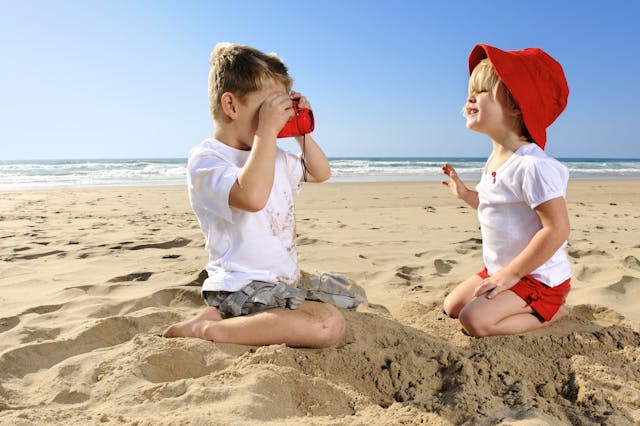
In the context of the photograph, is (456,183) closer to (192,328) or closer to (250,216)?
(250,216)

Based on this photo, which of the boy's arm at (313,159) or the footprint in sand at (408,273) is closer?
the boy's arm at (313,159)

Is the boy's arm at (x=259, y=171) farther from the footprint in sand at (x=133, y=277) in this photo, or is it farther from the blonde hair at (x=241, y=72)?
the footprint in sand at (x=133, y=277)

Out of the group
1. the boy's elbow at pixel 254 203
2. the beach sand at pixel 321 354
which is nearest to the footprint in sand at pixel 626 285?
the beach sand at pixel 321 354

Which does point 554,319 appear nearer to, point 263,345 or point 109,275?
point 263,345

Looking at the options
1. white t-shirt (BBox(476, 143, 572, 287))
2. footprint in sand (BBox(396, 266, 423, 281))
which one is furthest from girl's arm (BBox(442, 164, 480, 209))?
footprint in sand (BBox(396, 266, 423, 281))

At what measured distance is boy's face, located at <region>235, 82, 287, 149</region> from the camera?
2289 millimetres

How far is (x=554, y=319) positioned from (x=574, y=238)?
8.62 ft

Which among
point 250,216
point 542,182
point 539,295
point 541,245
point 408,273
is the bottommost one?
point 408,273

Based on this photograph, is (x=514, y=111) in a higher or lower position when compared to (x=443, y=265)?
higher

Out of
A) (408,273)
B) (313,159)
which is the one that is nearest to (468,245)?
(408,273)

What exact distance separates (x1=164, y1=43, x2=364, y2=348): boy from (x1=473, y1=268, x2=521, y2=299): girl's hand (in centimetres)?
71

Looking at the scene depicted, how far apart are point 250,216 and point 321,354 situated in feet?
2.20

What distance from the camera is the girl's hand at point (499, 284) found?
2.40 meters

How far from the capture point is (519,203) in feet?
8.15
